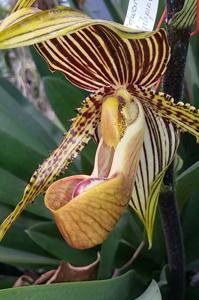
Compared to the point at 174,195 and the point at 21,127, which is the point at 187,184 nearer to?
the point at 174,195

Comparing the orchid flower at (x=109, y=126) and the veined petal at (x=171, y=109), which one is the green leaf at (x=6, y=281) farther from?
the veined petal at (x=171, y=109)

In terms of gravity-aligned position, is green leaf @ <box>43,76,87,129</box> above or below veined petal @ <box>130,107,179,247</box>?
above

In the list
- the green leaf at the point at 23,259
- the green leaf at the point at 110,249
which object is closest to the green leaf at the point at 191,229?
the green leaf at the point at 110,249

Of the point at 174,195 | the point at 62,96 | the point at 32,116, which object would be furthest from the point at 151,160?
the point at 32,116

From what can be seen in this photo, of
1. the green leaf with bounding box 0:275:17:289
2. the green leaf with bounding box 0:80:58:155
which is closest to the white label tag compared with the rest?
the green leaf with bounding box 0:80:58:155

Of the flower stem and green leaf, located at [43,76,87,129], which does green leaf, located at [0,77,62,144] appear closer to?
green leaf, located at [43,76,87,129]

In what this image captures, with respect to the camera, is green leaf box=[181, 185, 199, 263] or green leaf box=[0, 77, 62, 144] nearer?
green leaf box=[181, 185, 199, 263]

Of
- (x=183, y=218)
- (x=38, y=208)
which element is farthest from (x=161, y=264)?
(x=38, y=208)
